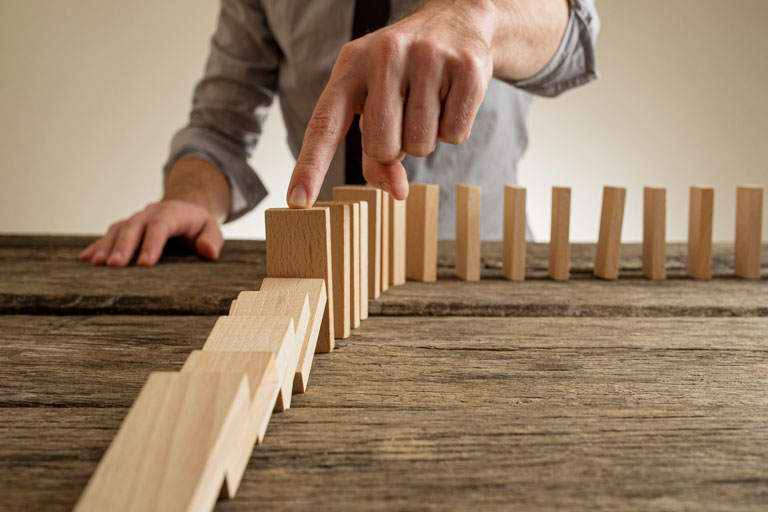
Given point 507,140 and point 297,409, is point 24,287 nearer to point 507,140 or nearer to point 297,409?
point 297,409

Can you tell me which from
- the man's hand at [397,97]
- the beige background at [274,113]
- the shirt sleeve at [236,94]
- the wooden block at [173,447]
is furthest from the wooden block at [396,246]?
the beige background at [274,113]

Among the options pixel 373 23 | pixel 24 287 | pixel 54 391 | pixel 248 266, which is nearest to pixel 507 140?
pixel 373 23

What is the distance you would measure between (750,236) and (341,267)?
0.66 m

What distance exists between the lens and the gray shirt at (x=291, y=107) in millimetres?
1334

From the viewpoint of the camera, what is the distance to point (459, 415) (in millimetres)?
441

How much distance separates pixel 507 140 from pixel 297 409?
1158 millimetres

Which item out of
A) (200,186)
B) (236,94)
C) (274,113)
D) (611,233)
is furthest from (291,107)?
(274,113)

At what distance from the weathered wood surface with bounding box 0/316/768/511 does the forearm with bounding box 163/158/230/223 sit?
0.62 m

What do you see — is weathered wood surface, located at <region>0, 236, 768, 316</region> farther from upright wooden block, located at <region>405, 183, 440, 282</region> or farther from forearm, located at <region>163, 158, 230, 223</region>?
forearm, located at <region>163, 158, 230, 223</region>

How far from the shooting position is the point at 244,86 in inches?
57.7

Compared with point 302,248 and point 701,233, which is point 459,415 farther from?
point 701,233

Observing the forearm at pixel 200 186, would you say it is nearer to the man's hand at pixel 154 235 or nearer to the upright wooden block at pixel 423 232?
the man's hand at pixel 154 235

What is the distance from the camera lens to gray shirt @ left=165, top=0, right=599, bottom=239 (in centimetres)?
133

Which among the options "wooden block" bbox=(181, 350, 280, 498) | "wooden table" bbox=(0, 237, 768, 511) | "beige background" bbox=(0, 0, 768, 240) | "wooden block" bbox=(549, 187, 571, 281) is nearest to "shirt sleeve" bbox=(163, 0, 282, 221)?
"wooden table" bbox=(0, 237, 768, 511)
